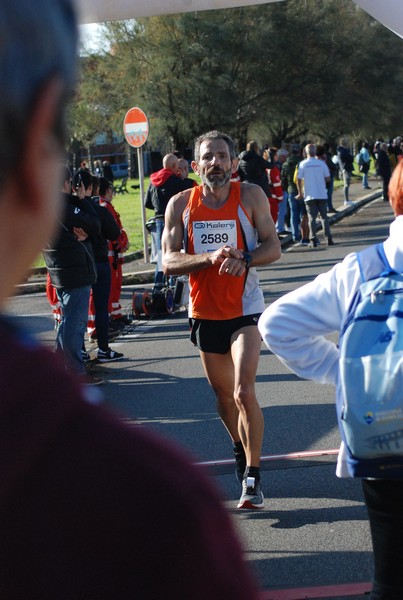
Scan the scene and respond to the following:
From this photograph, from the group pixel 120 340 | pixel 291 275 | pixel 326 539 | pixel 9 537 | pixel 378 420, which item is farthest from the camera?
pixel 291 275

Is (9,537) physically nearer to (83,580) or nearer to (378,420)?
(83,580)

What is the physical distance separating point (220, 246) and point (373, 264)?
8.54ft

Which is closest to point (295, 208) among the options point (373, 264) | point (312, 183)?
point (312, 183)

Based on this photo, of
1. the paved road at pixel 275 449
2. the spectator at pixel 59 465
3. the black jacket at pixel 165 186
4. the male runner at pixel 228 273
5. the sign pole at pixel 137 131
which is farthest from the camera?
the sign pole at pixel 137 131

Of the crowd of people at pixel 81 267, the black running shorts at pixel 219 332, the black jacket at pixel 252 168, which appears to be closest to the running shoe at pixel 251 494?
the black running shorts at pixel 219 332

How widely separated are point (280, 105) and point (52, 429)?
42.2 metres

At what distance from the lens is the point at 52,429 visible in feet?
2.74

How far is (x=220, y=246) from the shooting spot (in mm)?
5613

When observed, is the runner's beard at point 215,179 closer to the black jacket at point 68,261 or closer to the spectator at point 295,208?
the black jacket at point 68,261

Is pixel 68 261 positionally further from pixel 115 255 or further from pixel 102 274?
pixel 115 255

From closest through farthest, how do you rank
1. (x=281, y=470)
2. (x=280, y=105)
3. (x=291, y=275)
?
(x=281, y=470), (x=291, y=275), (x=280, y=105)

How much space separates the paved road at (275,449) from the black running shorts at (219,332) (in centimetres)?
70

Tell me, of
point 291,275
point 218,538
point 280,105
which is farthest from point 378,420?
point 280,105

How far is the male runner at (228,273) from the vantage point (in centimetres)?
541
